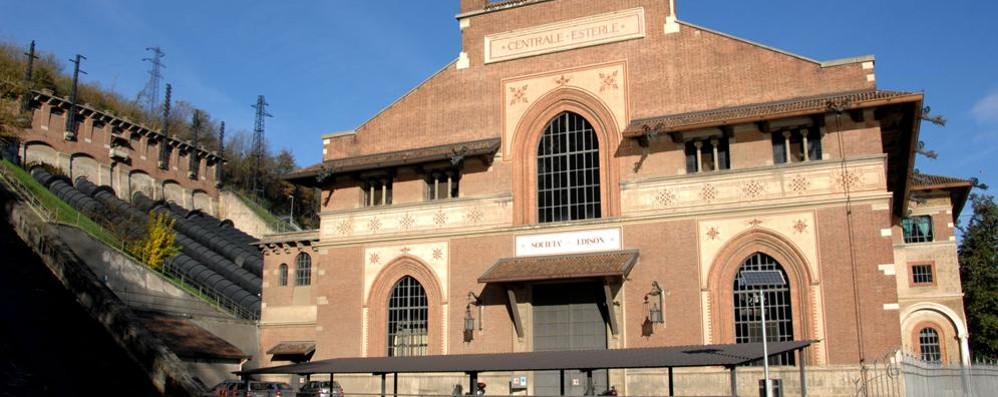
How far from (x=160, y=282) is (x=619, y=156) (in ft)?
66.8

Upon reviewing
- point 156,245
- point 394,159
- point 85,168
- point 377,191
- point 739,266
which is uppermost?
point 85,168

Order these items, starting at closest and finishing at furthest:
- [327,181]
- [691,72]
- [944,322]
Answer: [691,72]
[327,181]
[944,322]

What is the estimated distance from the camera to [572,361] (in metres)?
17.4

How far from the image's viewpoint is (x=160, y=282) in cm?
3656

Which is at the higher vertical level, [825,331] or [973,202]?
[973,202]

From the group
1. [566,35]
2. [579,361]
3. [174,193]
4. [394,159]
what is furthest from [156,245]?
[579,361]

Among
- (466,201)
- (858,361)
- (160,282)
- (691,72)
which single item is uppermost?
(691,72)

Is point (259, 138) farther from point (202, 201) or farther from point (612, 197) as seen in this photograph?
point (612, 197)

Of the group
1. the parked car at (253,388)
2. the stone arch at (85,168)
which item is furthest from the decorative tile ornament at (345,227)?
the stone arch at (85,168)

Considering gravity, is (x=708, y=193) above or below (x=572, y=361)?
above

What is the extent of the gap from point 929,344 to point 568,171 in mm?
24065

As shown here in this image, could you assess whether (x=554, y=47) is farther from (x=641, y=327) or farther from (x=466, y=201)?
(x=641, y=327)

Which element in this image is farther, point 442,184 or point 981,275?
point 981,275

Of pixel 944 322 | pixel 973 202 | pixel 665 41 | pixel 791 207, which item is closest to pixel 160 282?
pixel 665 41
